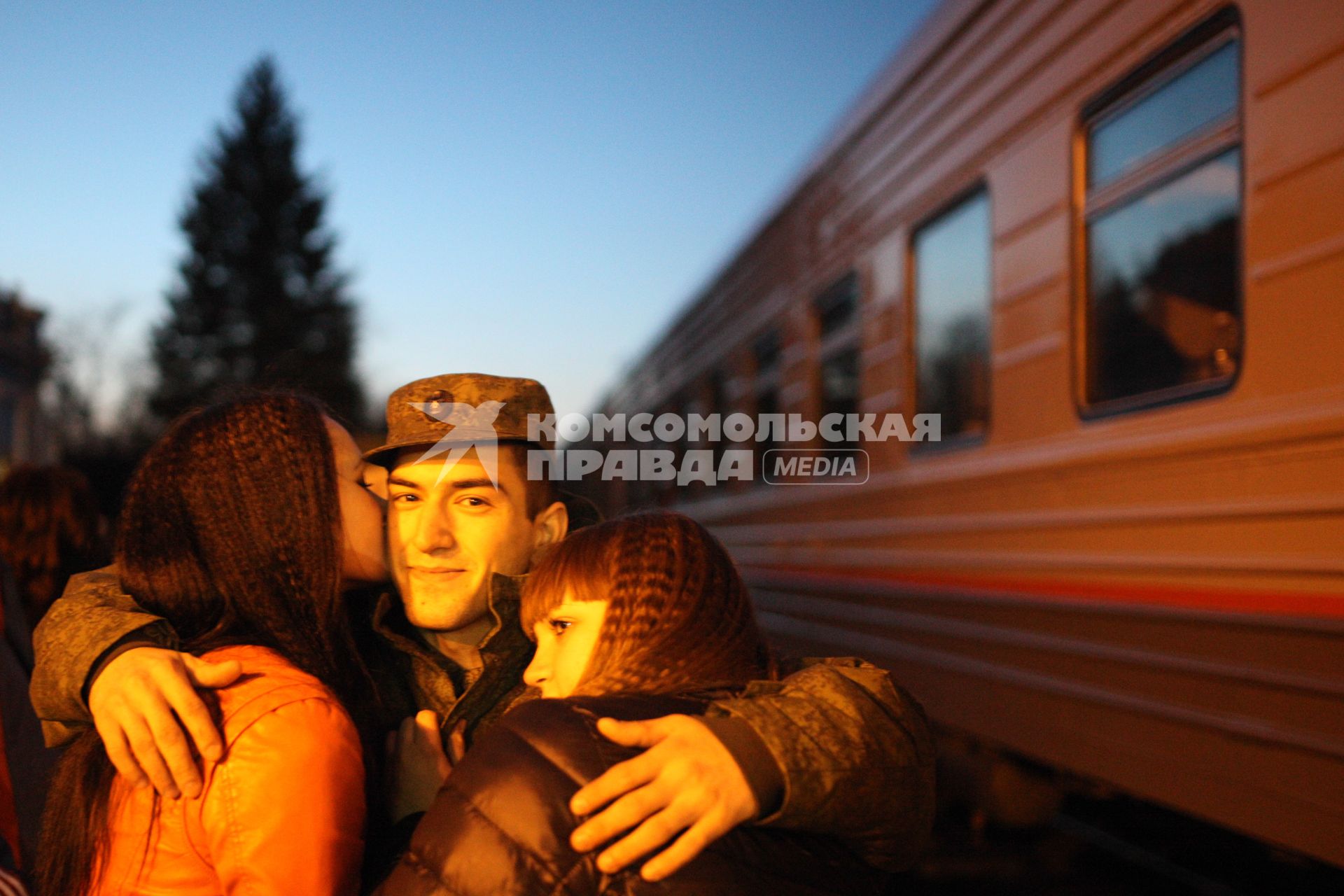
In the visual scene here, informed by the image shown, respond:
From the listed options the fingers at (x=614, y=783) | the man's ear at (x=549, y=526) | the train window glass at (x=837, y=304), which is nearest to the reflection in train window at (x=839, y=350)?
the train window glass at (x=837, y=304)

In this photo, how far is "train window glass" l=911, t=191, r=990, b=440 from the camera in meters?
4.20

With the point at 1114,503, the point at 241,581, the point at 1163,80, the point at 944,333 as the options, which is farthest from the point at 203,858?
the point at 944,333

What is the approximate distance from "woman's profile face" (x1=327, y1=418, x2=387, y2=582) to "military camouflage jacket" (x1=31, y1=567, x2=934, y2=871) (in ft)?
0.81

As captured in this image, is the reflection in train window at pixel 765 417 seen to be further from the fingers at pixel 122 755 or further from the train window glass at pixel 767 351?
the fingers at pixel 122 755

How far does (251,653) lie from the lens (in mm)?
1544

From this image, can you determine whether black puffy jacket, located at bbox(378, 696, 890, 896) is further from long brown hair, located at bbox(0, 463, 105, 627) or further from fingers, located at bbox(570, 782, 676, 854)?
long brown hair, located at bbox(0, 463, 105, 627)

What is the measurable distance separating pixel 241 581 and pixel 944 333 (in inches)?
132

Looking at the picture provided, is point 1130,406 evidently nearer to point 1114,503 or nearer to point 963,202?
point 1114,503

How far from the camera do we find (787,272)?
6277mm

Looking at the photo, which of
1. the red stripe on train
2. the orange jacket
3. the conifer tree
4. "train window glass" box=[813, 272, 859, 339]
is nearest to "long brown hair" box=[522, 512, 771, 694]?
the orange jacket

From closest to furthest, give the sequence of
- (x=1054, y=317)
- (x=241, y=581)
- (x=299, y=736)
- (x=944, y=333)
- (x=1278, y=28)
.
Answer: (x=299, y=736) → (x=241, y=581) → (x=1278, y=28) → (x=1054, y=317) → (x=944, y=333)

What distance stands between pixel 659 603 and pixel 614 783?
11.1 inches

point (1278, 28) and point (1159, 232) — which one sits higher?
point (1278, 28)

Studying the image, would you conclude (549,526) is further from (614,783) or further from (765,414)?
(765,414)
